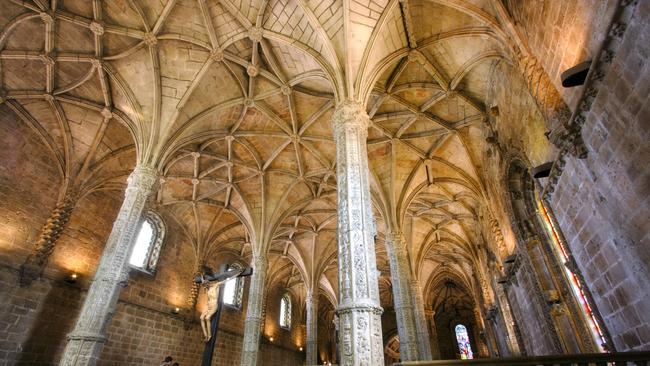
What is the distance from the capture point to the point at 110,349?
43.9 feet

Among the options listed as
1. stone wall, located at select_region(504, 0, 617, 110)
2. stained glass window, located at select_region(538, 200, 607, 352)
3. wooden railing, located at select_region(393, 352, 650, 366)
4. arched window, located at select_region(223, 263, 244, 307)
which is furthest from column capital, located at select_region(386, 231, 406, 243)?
arched window, located at select_region(223, 263, 244, 307)

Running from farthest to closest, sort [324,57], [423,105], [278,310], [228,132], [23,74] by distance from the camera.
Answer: [278,310]
[228,132]
[423,105]
[23,74]
[324,57]

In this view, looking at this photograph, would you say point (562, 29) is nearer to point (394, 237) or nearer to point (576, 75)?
point (576, 75)

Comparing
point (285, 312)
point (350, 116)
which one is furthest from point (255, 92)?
point (285, 312)

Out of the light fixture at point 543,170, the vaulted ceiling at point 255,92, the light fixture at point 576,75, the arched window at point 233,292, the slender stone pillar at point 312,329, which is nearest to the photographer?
the light fixture at point 576,75

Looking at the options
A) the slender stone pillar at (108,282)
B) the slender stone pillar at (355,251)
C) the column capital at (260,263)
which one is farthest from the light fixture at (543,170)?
the column capital at (260,263)

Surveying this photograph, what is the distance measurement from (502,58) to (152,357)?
59.1ft

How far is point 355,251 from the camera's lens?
675 cm

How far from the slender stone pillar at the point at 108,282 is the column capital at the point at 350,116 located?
658 centimetres

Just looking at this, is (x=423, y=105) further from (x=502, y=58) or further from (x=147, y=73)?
(x=147, y=73)

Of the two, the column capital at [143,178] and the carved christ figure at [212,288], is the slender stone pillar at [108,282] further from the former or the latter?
the carved christ figure at [212,288]

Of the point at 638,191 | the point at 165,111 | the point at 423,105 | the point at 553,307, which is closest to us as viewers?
the point at 638,191

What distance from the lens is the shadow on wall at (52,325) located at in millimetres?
11133

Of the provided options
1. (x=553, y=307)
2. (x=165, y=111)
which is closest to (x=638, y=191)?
(x=553, y=307)
